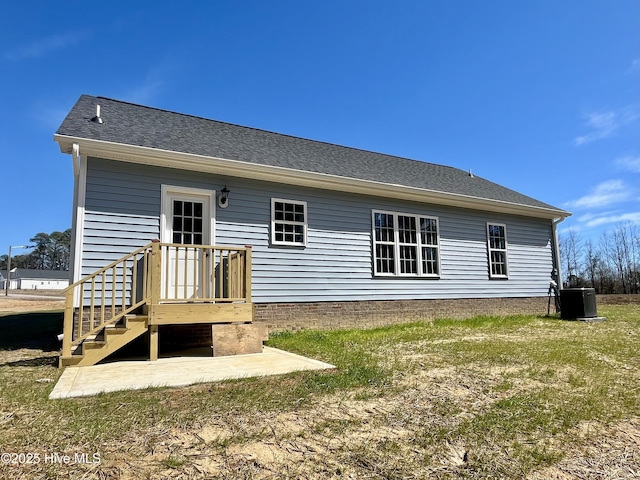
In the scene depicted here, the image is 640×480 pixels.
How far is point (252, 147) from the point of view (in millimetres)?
9180

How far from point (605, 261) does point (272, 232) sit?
2742 centimetres

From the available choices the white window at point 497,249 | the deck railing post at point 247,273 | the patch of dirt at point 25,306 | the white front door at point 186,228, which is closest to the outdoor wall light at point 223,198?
the white front door at point 186,228

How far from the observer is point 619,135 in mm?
11844

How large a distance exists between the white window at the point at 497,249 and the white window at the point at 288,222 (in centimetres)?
599

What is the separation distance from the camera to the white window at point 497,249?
11.5 metres

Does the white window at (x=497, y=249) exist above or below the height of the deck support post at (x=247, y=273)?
above

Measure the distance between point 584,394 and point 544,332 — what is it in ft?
15.6

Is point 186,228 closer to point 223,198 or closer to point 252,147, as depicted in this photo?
point 223,198

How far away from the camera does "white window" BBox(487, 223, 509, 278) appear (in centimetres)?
1148

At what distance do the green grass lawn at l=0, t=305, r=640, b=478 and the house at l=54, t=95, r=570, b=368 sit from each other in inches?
71.8

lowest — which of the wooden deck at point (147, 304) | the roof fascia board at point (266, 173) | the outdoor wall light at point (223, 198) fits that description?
the wooden deck at point (147, 304)

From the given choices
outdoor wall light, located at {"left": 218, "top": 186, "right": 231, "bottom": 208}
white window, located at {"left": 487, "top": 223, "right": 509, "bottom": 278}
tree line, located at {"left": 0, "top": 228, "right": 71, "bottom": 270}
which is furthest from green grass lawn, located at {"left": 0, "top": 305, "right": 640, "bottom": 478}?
tree line, located at {"left": 0, "top": 228, "right": 71, "bottom": 270}

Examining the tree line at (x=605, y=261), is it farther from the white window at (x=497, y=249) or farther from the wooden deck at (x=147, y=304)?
the wooden deck at (x=147, y=304)

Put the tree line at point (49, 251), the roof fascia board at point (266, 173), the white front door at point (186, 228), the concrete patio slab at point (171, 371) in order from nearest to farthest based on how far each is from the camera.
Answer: the concrete patio slab at point (171, 371)
the roof fascia board at point (266, 173)
the white front door at point (186, 228)
the tree line at point (49, 251)
